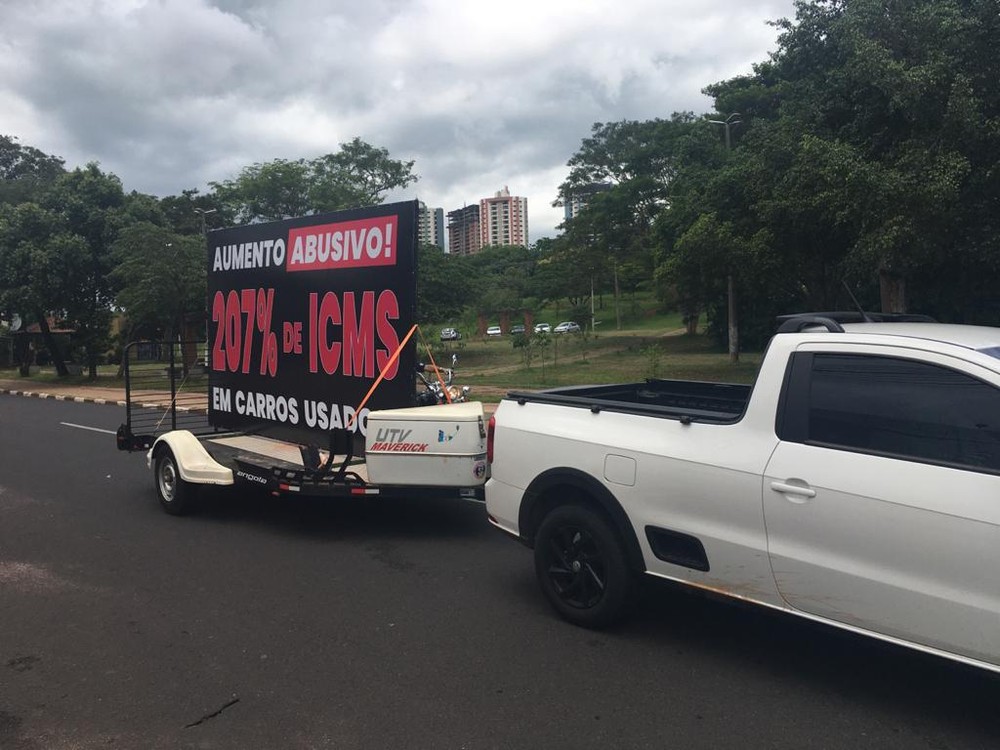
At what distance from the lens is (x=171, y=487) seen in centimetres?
775

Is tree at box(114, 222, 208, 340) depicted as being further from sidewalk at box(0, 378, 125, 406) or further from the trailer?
the trailer

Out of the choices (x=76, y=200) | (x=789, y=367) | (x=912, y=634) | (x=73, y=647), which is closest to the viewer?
(x=912, y=634)

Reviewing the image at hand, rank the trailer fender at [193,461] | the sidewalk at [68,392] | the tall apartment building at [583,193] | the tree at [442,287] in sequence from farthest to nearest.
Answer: the tall apartment building at [583,193]
the tree at [442,287]
the sidewalk at [68,392]
the trailer fender at [193,461]

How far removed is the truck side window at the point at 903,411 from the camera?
3205mm

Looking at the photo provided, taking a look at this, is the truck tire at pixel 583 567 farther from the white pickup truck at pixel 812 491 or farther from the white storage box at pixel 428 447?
the white storage box at pixel 428 447

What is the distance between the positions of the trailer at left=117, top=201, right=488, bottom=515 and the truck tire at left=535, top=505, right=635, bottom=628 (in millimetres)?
1417

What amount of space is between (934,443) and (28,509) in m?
8.17

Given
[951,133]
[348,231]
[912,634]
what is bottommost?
[912,634]

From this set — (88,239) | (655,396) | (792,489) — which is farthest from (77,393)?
(792,489)

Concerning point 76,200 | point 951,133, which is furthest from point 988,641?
point 76,200

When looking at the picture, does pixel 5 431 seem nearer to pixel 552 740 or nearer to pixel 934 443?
pixel 552 740

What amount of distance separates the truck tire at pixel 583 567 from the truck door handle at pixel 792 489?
3.29 feet

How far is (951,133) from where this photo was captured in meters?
14.4

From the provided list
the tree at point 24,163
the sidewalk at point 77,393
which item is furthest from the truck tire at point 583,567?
the tree at point 24,163
